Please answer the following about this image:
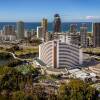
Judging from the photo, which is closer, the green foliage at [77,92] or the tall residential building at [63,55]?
the green foliage at [77,92]

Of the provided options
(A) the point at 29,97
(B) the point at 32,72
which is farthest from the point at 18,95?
(B) the point at 32,72

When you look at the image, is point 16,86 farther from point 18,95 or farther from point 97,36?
point 97,36

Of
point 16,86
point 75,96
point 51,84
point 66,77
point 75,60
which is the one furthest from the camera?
point 75,60

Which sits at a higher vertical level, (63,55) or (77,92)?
(63,55)

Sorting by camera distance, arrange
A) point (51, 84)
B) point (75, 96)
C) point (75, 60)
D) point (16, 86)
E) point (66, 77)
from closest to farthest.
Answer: point (75, 96)
point (16, 86)
point (51, 84)
point (66, 77)
point (75, 60)

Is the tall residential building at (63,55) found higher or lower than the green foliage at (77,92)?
higher

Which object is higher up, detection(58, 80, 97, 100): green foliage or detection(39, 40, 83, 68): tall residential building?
detection(39, 40, 83, 68): tall residential building

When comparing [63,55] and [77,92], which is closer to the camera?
[77,92]

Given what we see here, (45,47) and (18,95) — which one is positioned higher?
(45,47)
